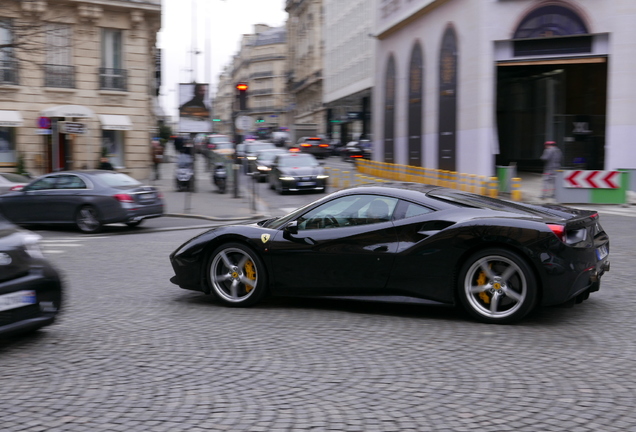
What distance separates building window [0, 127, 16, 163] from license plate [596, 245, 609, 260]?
28103 mm

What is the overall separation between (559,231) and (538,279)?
420 mm

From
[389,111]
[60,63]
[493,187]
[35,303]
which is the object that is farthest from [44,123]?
[35,303]

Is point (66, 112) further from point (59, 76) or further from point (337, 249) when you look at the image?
point (337, 249)

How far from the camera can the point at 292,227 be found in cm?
681

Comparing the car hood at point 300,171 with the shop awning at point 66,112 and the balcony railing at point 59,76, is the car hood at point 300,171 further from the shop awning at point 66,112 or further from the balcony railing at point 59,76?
the balcony railing at point 59,76

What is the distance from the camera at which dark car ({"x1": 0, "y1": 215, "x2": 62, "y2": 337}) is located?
5152 mm

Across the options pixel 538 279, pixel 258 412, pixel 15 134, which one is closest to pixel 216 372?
pixel 258 412

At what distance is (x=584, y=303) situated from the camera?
7.05 m

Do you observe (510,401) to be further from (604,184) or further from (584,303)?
(604,184)

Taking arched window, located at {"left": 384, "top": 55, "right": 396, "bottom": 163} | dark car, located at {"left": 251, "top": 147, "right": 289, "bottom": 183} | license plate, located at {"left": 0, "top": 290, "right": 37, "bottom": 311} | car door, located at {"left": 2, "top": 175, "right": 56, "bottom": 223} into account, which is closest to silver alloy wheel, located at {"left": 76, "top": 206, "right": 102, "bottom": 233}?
car door, located at {"left": 2, "top": 175, "right": 56, "bottom": 223}

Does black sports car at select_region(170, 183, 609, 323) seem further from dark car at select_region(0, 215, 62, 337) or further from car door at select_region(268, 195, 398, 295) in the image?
dark car at select_region(0, 215, 62, 337)

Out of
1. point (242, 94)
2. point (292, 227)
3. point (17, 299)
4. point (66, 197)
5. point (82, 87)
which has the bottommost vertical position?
point (17, 299)

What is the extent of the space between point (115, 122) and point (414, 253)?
27.3 metres

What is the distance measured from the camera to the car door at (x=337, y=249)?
641cm
